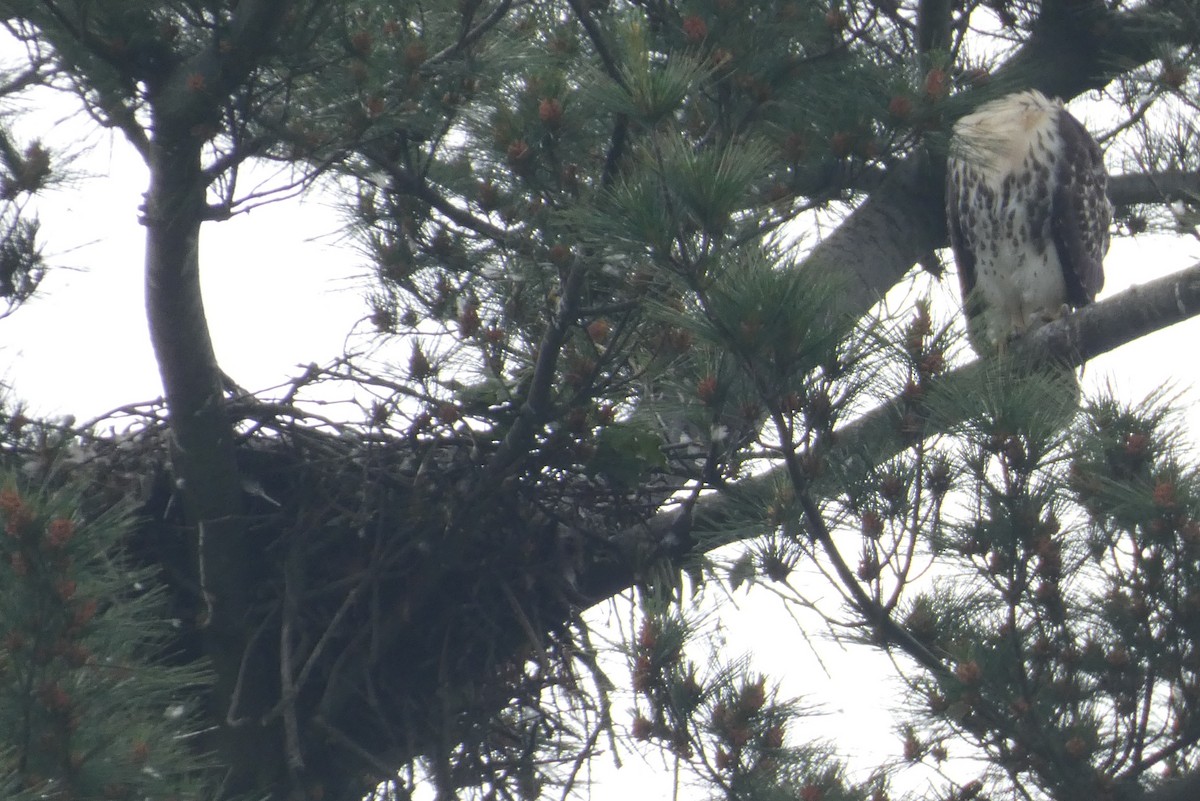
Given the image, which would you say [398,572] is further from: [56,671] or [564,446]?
[56,671]

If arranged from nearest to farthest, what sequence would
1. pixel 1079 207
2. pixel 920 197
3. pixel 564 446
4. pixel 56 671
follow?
1. pixel 56 671
2. pixel 564 446
3. pixel 920 197
4. pixel 1079 207

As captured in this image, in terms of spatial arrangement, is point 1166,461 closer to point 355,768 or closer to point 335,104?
point 335,104

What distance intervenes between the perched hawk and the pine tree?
1.19 meters

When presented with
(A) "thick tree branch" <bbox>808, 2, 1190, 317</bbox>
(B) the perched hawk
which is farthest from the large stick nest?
(B) the perched hawk

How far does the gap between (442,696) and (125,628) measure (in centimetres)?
117

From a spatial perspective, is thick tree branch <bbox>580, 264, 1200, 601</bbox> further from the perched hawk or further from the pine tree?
the perched hawk

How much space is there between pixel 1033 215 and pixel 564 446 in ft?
7.60

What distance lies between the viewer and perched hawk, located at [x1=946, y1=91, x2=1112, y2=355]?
4797 millimetres

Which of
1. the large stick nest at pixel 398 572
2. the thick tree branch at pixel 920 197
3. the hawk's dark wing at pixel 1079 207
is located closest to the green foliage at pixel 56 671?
the large stick nest at pixel 398 572

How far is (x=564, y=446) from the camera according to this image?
10.5ft

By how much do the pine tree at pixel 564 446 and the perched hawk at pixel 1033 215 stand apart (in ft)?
3.89

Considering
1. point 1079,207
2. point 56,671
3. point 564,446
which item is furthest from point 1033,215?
point 56,671

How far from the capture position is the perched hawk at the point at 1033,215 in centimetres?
480

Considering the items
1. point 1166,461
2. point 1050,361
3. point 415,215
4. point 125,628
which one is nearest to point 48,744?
point 125,628
